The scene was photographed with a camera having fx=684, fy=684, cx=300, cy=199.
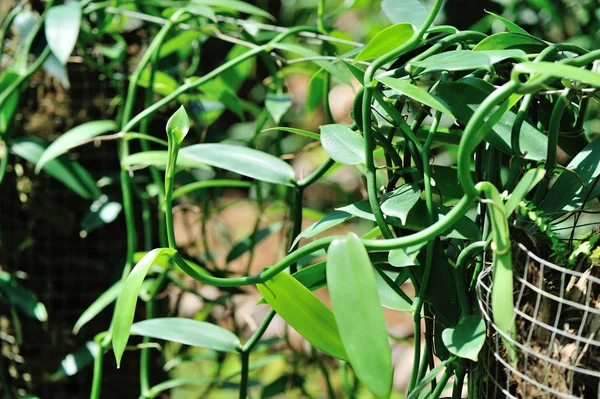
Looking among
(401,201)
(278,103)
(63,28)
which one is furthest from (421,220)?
(63,28)

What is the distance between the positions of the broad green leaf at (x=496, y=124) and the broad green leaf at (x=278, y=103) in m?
0.32

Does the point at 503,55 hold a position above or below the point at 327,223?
above

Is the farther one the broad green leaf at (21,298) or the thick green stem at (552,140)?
the broad green leaf at (21,298)

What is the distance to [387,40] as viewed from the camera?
0.47 meters

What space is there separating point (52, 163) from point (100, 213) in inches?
3.4

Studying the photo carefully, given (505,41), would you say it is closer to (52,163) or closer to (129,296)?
(129,296)

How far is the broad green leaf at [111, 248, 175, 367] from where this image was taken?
385 millimetres

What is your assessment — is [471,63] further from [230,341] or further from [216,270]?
[216,270]

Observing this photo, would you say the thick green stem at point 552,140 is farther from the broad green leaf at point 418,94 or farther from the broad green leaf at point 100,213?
the broad green leaf at point 100,213

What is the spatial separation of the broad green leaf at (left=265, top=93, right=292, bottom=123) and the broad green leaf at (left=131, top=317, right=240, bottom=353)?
0.82 feet

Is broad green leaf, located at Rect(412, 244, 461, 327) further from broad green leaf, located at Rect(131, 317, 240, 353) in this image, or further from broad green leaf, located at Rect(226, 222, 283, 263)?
broad green leaf, located at Rect(226, 222, 283, 263)

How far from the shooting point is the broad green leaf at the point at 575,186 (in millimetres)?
426

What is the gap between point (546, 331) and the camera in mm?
369

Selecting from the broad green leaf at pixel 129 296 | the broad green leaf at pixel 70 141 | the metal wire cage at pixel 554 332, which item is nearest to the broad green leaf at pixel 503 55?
the metal wire cage at pixel 554 332
